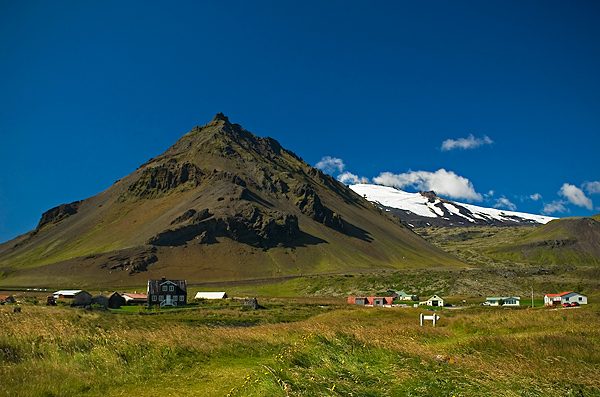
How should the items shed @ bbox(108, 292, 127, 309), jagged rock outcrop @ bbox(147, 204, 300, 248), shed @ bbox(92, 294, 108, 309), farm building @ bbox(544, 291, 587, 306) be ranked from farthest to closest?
jagged rock outcrop @ bbox(147, 204, 300, 248)
farm building @ bbox(544, 291, 587, 306)
shed @ bbox(108, 292, 127, 309)
shed @ bbox(92, 294, 108, 309)

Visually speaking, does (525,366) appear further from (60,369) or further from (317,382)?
(60,369)

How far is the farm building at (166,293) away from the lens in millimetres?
83125

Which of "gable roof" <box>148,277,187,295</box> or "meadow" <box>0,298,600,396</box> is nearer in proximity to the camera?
"meadow" <box>0,298,600,396</box>

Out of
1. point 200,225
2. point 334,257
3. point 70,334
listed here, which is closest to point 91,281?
point 200,225

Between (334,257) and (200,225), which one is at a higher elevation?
(200,225)

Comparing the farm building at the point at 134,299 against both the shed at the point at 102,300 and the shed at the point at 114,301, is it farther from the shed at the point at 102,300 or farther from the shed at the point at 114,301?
the shed at the point at 102,300

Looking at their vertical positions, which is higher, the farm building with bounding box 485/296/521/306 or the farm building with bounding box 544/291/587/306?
the farm building with bounding box 544/291/587/306

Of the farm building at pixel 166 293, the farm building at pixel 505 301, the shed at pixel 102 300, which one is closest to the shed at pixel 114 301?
the shed at pixel 102 300

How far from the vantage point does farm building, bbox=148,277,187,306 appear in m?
83.1

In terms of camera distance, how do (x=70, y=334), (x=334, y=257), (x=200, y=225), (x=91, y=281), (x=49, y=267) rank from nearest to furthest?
1. (x=70, y=334)
2. (x=91, y=281)
3. (x=49, y=267)
4. (x=200, y=225)
5. (x=334, y=257)

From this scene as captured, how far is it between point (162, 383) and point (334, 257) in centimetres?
18393

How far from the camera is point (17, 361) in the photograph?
595 inches

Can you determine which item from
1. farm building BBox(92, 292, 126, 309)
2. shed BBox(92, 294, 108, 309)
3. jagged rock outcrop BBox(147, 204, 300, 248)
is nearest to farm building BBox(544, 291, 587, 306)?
farm building BBox(92, 292, 126, 309)

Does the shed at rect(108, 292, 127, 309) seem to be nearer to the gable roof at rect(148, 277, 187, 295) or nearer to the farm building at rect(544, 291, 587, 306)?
the gable roof at rect(148, 277, 187, 295)
